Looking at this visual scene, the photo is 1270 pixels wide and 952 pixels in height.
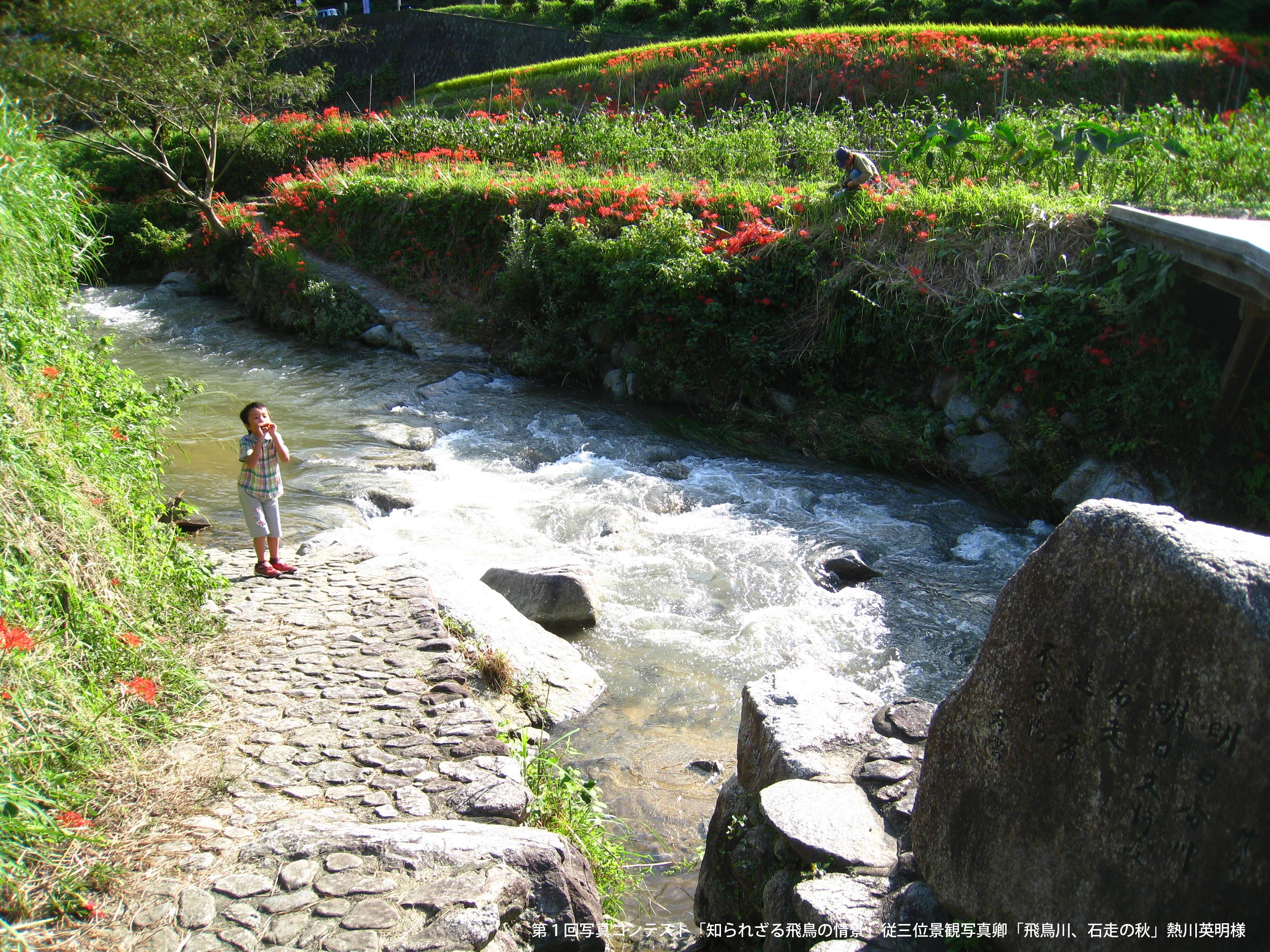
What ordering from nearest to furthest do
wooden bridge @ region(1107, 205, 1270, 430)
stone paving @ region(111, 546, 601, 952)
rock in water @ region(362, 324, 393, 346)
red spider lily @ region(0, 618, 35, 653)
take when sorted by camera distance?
stone paving @ region(111, 546, 601, 952)
red spider lily @ region(0, 618, 35, 653)
wooden bridge @ region(1107, 205, 1270, 430)
rock in water @ region(362, 324, 393, 346)

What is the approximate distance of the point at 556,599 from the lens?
613 centimetres

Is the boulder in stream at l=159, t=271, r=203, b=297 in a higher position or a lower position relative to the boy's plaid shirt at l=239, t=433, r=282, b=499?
lower

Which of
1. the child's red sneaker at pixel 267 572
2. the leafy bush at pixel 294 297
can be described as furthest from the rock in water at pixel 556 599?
the leafy bush at pixel 294 297

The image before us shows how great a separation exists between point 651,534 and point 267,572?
10.5 feet

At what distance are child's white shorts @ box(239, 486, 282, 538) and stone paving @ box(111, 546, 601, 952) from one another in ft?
2.05

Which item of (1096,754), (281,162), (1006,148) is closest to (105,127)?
(281,162)

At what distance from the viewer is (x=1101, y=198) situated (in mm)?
9047

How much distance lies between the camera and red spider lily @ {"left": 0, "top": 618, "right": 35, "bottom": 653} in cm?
295

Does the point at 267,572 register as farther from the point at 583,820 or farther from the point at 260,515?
the point at 583,820

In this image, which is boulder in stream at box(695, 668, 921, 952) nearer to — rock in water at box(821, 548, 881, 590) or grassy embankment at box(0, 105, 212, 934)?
grassy embankment at box(0, 105, 212, 934)

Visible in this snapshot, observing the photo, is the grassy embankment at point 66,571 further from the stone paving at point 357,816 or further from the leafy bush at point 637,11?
the leafy bush at point 637,11

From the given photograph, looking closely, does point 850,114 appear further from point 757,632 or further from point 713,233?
point 757,632

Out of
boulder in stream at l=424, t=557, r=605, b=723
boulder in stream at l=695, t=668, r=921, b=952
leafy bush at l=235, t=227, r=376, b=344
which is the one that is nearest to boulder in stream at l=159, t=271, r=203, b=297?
leafy bush at l=235, t=227, r=376, b=344

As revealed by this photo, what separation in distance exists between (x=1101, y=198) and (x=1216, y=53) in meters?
10.4
